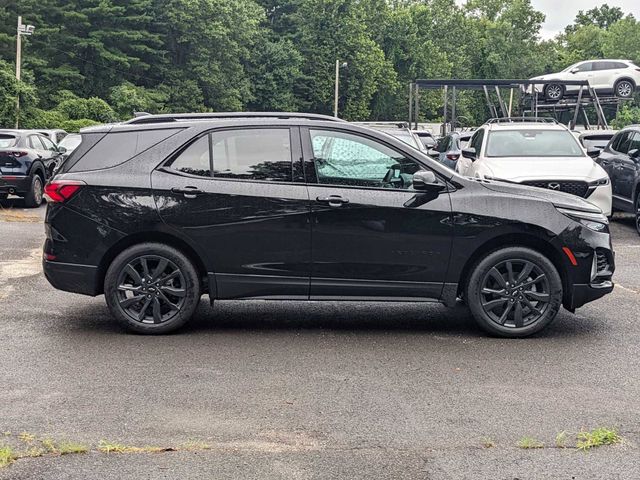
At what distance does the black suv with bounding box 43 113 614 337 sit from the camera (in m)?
7.34

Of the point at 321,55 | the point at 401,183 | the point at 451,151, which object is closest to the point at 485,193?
the point at 401,183

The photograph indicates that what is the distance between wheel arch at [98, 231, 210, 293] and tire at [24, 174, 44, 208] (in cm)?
1214

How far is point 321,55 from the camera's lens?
91.2 metres

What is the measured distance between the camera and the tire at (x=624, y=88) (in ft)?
118

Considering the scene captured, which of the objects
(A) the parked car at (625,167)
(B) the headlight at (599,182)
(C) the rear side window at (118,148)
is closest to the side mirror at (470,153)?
(B) the headlight at (599,182)

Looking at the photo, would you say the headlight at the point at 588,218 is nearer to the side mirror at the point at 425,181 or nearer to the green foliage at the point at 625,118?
the side mirror at the point at 425,181

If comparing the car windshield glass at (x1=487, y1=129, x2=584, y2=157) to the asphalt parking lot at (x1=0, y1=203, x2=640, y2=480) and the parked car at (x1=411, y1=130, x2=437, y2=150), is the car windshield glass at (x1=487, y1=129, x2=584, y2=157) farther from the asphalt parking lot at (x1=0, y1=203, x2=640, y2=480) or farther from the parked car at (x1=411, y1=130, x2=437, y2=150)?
→ the parked car at (x1=411, y1=130, x2=437, y2=150)

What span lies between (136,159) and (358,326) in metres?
2.35

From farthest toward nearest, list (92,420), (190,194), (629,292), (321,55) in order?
(321,55)
(629,292)
(190,194)
(92,420)

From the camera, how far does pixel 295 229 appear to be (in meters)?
7.34

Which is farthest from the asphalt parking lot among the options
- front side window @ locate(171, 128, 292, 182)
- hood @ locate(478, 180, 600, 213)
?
front side window @ locate(171, 128, 292, 182)

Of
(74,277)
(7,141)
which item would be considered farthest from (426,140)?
(74,277)

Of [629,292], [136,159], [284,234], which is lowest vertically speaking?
[629,292]

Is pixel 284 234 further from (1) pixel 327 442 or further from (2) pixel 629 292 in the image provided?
(2) pixel 629 292
